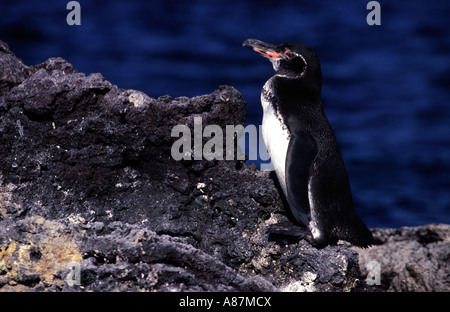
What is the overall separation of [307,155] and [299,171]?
0.37 feet

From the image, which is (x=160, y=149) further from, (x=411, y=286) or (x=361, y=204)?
(x=361, y=204)

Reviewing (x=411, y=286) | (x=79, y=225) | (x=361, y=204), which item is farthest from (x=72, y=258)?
(x=361, y=204)

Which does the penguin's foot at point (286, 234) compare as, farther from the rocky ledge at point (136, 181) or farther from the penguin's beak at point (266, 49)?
the penguin's beak at point (266, 49)

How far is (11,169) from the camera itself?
327 centimetres

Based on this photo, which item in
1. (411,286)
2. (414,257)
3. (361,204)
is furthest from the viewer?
(361,204)

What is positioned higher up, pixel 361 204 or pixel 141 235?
pixel 361 204

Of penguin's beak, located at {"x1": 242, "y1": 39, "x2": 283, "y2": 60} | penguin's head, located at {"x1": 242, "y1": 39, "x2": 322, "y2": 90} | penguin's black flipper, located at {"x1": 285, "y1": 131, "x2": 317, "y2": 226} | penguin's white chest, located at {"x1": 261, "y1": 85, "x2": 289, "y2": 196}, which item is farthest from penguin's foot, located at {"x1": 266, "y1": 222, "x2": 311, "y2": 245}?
penguin's beak, located at {"x1": 242, "y1": 39, "x2": 283, "y2": 60}

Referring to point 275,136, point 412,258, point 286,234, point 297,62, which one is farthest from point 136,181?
point 412,258

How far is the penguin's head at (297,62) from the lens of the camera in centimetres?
388

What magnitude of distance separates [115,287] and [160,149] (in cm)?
90

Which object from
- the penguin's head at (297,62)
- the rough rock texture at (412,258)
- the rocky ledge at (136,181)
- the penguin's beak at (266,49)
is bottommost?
the rough rock texture at (412,258)

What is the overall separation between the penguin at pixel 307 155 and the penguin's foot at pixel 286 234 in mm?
56

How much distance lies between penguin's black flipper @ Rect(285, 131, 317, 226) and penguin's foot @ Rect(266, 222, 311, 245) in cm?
19

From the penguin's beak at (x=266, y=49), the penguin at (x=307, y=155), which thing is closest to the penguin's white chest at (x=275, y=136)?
the penguin at (x=307, y=155)
